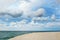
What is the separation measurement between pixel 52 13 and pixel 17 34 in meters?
0.48

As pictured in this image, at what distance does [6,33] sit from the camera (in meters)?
1.29

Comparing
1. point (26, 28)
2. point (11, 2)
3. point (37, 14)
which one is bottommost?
point (26, 28)

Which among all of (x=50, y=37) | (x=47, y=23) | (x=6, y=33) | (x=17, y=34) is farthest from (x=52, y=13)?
(x=6, y=33)

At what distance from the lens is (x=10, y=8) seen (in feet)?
4.26

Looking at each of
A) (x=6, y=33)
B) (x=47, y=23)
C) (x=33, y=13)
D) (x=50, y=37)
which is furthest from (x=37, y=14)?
(x=6, y=33)

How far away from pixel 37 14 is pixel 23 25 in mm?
209

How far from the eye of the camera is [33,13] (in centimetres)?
129

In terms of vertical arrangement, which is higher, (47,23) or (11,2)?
(11,2)

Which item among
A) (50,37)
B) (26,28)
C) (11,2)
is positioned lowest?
(50,37)

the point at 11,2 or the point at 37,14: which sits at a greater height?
the point at 11,2

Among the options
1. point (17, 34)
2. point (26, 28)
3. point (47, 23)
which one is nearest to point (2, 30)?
point (17, 34)

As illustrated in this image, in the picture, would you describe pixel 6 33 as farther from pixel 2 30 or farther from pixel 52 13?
pixel 52 13

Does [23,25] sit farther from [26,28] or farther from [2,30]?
[2,30]

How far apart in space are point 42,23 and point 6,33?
0.44m
